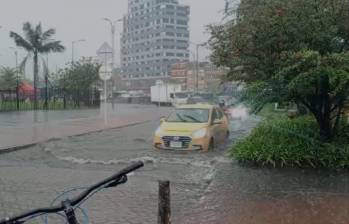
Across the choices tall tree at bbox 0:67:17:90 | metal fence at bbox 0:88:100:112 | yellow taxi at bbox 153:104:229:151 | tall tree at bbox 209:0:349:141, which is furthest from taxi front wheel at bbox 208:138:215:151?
tall tree at bbox 0:67:17:90

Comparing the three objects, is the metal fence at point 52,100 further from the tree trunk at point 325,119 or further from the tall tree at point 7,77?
the tree trunk at point 325,119

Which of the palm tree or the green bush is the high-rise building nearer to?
the palm tree

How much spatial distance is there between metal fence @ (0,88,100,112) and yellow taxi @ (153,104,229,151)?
22560 millimetres

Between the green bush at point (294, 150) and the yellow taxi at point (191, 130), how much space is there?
211cm

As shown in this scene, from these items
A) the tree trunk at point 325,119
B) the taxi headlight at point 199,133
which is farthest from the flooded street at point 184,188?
the tree trunk at point 325,119

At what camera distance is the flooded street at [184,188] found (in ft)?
23.5

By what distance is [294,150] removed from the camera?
10.8 metres

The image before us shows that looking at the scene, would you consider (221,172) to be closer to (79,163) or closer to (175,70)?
(79,163)

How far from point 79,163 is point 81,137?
20.2 feet

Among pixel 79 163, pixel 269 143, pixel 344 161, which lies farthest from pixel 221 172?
pixel 79 163

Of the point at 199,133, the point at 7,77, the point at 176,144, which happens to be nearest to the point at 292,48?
the point at 199,133

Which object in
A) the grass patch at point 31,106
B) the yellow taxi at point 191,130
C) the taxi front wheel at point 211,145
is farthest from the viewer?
the grass patch at point 31,106

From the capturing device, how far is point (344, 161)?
10.3 m

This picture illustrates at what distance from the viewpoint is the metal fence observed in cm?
3622
